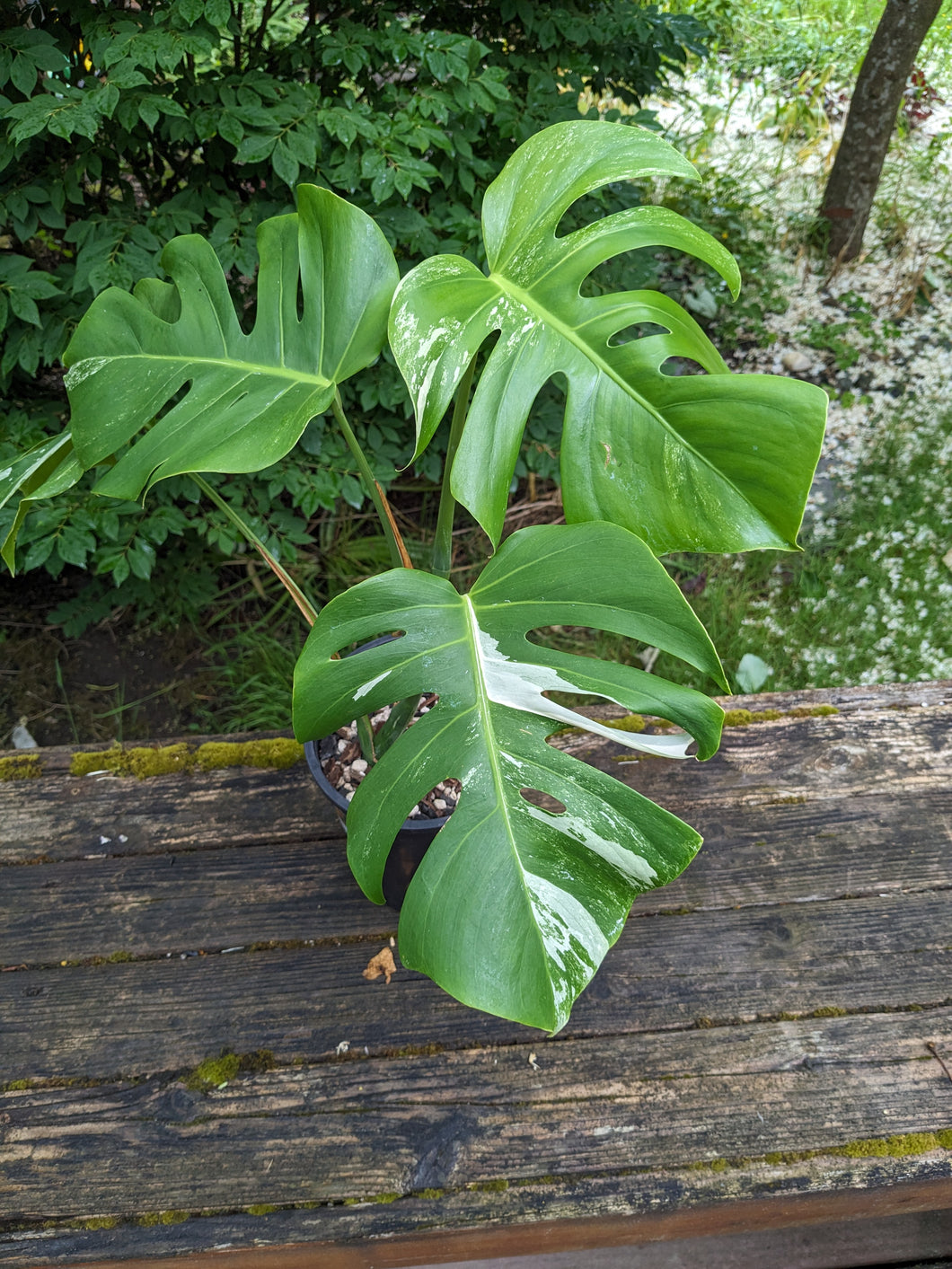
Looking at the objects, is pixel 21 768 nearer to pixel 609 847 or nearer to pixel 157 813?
pixel 157 813

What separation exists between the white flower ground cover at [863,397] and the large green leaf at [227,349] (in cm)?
136

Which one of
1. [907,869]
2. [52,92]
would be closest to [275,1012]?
[907,869]

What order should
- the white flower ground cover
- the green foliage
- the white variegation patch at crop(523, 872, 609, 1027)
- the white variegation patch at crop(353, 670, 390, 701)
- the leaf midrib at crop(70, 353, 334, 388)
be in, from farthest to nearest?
the white flower ground cover → the green foliage → the leaf midrib at crop(70, 353, 334, 388) → the white variegation patch at crop(353, 670, 390, 701) → the white variegation patch at crop(523, 872, 609, 1027)

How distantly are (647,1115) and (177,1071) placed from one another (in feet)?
1.58

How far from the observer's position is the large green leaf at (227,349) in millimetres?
785

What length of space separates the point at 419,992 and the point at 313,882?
19cm

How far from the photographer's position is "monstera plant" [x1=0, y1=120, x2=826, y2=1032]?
65cm

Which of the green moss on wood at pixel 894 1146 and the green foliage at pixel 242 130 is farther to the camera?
the green foliage at pixel 242 130

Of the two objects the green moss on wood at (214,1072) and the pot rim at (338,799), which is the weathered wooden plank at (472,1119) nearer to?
the green moss on wood at (214,1072)

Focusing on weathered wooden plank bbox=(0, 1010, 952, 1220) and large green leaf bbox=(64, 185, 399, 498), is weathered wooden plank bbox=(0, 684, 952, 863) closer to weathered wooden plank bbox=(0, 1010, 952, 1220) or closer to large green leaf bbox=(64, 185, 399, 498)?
weathered wooden plank bbox=(0, 1010, 952, 1220)

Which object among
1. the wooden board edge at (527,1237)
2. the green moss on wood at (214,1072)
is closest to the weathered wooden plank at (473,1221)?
the wooden board edge at (527,1237)

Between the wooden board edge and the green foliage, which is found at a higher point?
the green foliage

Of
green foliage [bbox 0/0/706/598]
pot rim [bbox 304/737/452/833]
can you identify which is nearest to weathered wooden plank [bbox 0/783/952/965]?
pot rim [bbox 304/737/452/833]

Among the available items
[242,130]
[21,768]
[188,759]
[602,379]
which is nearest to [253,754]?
[188,759]
